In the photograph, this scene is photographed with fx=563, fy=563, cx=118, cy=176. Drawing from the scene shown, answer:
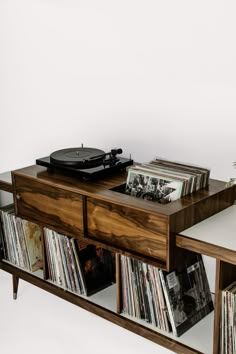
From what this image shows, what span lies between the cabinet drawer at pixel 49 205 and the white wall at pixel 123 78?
46 centimetres

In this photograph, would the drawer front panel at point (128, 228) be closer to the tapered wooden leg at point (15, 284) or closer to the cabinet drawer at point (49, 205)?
the cabinet drawer at point (49, 205)

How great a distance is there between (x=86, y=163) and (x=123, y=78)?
1.51 ft

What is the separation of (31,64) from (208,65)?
3.39 feet

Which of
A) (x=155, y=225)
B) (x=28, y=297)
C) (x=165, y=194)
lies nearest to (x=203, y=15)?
(x=165, y=194)

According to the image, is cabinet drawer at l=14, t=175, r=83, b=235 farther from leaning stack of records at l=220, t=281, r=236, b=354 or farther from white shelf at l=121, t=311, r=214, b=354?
leaning stack of records at l=220, t=281, r=236, b=354

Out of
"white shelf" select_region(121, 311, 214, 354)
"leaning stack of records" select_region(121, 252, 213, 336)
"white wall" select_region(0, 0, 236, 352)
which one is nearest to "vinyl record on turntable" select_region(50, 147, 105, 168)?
"white wall" select_region(0, 0, 236, 352)

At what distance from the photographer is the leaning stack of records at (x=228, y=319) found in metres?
1.83

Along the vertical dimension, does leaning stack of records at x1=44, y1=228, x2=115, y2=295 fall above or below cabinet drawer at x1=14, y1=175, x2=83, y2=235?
below

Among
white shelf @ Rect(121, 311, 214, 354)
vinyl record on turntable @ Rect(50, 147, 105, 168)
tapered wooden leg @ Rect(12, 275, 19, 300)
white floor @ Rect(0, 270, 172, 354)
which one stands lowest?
white floor @ Rect(0, 270, 172, 354)

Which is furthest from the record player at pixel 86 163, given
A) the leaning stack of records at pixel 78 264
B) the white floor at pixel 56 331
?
the white floor at pixel 56 331

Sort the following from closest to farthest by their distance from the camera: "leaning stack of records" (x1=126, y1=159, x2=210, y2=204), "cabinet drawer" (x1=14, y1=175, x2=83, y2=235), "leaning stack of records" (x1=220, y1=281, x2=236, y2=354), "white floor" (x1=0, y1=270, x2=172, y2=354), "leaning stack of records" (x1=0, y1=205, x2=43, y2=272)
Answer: "leaning stack of records" (x1=220, y1=281, x2=236, y2=354)
"leaning stack of records" (x1=126, y1=159, x2=210, y2=204)
"cabinet drawer" (x1=14, y1=175, x2=83, y2=235)
"white floor" (x1=0, y1=270, x2=172, y2=354)
"leaning stack of records" (x1=0, y1=205, x2=43, y2=272)

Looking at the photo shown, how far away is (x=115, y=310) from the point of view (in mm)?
2232

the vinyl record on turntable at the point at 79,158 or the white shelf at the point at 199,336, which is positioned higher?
the vinyl record on turntable at the point at 79,158

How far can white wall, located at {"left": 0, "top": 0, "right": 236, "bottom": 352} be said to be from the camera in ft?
7.14
